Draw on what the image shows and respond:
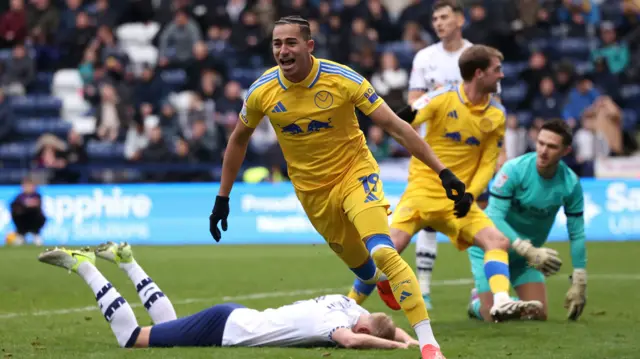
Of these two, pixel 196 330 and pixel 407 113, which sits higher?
pixel 407 113

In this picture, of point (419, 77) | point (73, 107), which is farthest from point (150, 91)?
point (419, 77)

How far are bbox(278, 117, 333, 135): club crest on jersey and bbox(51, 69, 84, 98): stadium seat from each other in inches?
709

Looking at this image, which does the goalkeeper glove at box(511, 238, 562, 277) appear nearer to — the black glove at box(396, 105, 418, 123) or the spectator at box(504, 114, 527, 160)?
the black glove at box(396, 105, 418, 123)

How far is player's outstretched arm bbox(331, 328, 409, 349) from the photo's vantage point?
7828 mm

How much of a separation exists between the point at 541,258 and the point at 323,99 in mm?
2795

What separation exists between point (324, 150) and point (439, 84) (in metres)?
4.29

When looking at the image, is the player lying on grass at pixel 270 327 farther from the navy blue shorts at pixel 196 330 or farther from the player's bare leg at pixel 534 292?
the player's bare leg at pixel 534 292

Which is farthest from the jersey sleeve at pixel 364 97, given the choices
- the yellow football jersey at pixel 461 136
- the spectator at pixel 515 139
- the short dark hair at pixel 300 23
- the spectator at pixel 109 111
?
the spectator at pixel 109 111

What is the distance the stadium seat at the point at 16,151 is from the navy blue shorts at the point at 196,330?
1557 cm

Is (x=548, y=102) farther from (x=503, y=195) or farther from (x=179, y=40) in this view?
(x=503, y=195)

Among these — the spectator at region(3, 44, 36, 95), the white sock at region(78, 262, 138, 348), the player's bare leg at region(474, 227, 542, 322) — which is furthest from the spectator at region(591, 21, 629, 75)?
the white sock at region(78, 262, 138, 348)

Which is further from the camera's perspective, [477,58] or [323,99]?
[477,58]

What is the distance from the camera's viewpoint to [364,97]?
7.73 metres

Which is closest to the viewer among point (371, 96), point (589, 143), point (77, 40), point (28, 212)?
point (371, 96)
